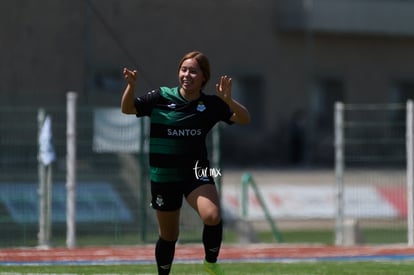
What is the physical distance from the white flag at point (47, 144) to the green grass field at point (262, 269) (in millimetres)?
4509

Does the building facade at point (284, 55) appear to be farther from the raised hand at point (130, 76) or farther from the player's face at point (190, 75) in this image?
the raised hand at point (130, 76)

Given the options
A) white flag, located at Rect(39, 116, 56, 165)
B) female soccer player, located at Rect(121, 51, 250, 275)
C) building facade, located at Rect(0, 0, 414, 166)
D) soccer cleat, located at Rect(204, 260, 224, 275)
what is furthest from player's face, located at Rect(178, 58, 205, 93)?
building facade, located at Rect(0, 0, 414, 166)

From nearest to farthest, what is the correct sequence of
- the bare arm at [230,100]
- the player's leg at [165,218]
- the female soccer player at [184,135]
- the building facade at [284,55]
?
the bare arm at [230,100], the female soccer player at [184,135], the player's leg at [165,218], the building facade at [284,55]

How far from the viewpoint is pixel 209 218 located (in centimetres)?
1068

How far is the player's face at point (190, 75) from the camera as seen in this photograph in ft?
35.7

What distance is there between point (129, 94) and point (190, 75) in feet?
1.67

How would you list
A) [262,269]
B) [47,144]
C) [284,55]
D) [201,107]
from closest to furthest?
[201,107] < [262,269] < [47,144] < [284,55]

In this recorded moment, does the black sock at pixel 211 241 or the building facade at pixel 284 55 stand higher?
the building facade at pixel 284 55

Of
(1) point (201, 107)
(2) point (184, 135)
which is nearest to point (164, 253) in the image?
(2) point (184, 135)

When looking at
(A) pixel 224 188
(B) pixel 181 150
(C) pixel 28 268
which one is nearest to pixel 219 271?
(B) pixel 181 150

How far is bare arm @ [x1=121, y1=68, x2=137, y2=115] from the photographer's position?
1076cm

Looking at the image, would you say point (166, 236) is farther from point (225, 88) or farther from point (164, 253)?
point (225, 88)

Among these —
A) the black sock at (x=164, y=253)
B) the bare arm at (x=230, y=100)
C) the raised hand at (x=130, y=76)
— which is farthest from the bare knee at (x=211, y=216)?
the raised hand at (x=130, y=76)

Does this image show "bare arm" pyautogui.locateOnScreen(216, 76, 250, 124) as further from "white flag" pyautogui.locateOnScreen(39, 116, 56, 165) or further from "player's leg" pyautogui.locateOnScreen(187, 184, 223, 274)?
"white flag" pyautogui.locateOnScreen(39, 116, 56, 165)
